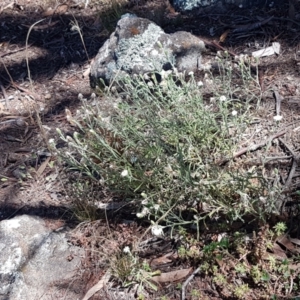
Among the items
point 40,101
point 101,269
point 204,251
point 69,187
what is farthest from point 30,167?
point 204,251

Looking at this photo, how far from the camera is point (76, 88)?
4.28 meters

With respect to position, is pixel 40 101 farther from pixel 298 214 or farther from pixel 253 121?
pixel 298 214

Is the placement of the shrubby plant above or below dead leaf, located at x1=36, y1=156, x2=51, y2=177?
above

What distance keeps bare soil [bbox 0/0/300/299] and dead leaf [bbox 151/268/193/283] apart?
3 centimetres

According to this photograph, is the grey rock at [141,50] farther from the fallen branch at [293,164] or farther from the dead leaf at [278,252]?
the dead leaf at [278,252]

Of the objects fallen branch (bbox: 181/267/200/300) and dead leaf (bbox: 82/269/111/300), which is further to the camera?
dead leaf (bbox: 82/269/111/300)

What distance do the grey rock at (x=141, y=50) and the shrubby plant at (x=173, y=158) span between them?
78cm

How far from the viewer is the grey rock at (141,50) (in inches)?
154

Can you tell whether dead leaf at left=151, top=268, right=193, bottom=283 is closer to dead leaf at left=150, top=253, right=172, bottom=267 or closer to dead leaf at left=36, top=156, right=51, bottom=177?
dead leaf at left=150, top=253, right=172, bottom=267

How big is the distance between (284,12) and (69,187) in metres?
2.32

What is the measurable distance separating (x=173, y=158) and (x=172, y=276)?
2.10 feet

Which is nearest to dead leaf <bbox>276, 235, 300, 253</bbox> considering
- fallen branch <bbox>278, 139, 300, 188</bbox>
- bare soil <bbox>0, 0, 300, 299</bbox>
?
bare soil <bbox>0, 0, 300, 299</bbox>

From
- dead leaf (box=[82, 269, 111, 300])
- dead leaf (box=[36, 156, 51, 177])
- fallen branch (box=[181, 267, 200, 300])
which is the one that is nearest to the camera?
fallen branch (box=[181, 267, 200, 300])

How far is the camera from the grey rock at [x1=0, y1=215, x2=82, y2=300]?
2.80 m
